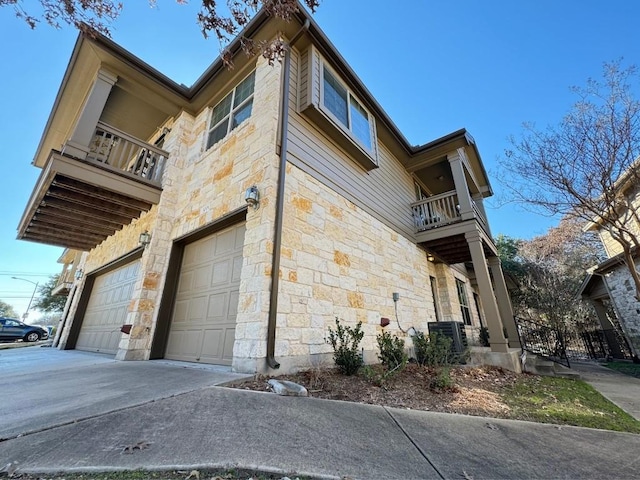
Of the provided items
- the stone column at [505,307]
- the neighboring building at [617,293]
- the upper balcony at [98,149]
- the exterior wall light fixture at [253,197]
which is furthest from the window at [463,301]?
the upper balcony at [98,149]

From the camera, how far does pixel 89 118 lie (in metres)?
4.95

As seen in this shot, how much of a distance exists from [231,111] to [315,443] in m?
6.06

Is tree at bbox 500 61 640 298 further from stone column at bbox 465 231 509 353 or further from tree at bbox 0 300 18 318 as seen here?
tree at bbox 0 300 18 318

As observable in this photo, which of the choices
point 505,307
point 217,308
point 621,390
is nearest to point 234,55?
point 217,308

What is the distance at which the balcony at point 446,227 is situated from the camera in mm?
7141

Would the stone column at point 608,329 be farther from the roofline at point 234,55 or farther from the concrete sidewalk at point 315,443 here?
the concrete sidewalk at point 315,443

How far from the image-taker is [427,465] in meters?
A: 1.55

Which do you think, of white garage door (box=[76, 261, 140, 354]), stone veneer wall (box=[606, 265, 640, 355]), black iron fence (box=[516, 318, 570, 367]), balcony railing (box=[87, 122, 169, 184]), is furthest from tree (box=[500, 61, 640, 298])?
white garage door (box=[76, 261, 140, 354])

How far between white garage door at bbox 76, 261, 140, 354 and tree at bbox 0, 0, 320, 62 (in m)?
4.89

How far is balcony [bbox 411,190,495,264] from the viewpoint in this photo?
7.14m

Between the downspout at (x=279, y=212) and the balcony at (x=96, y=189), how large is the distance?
326 cm

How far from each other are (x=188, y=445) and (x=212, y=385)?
121 cm

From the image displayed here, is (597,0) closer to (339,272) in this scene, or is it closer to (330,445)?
(339,272)

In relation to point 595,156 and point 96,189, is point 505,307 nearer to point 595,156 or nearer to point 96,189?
point 595,156
